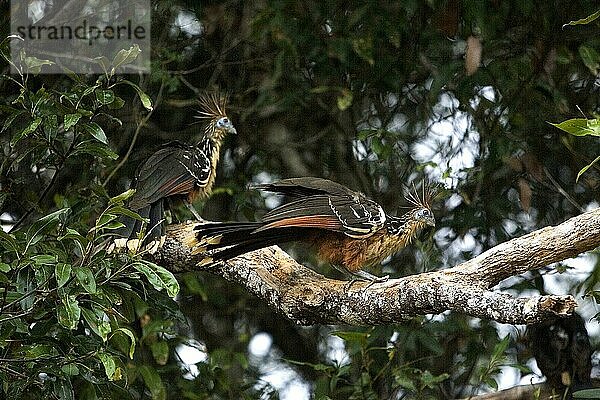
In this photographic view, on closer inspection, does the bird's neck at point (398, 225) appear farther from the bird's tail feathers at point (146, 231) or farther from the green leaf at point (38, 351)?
the green leaf at point (38, 351)

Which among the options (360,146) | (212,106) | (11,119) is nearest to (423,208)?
(212,106)

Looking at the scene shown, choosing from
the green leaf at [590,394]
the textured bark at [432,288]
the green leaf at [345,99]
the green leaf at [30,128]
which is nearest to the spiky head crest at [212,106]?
the green leaf at [345,99]

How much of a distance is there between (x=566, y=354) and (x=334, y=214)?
109 cm

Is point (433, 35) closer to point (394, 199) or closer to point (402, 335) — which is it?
point (394, 199)

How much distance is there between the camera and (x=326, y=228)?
8.48ft

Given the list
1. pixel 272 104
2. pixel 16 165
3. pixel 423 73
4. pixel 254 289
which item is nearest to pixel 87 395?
pixel 254 289

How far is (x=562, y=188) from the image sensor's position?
3.98 metres

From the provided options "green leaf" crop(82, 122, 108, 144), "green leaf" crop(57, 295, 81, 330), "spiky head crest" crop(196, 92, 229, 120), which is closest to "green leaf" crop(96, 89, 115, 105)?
"green leaf" crop(82, 122, 108, 144)

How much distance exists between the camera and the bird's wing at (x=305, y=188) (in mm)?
2689

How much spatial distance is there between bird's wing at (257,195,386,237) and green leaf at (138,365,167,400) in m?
0.95

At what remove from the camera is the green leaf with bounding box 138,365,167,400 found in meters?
3.24

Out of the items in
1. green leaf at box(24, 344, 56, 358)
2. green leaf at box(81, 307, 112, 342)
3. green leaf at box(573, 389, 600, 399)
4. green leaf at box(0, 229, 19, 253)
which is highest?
green leaf at box(0, 229, 19, 253)

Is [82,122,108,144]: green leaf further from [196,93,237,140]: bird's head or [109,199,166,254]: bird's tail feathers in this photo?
[196,93,237,140]: bird's head

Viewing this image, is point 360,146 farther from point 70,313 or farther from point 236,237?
point 70,313
